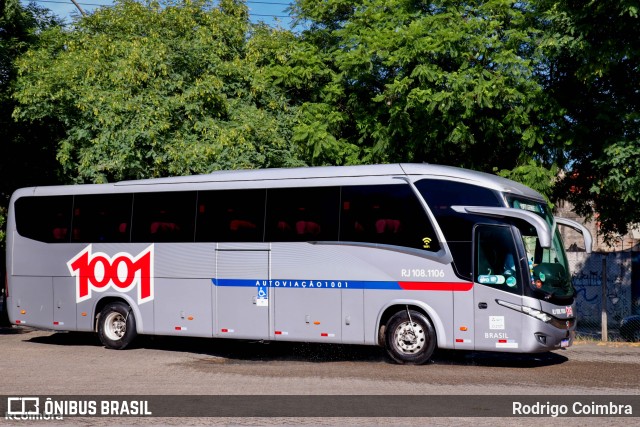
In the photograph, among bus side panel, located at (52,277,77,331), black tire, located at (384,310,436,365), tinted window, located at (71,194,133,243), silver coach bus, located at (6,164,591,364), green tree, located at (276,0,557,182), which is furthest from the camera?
green tree, located at (276,0,557,182)

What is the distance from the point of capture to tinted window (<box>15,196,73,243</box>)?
19.6 meters

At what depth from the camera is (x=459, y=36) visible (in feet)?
76.2

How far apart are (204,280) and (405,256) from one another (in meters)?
4.28

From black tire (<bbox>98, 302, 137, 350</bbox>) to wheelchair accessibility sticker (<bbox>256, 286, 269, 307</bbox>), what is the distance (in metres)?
3.12

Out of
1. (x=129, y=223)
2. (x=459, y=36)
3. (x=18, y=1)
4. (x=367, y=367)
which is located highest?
(x=18, y=1)

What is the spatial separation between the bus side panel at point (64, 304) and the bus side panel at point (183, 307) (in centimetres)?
215

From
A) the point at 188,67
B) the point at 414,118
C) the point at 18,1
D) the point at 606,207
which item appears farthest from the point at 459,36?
the point at 18,1

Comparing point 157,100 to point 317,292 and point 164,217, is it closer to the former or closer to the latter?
point 164,217

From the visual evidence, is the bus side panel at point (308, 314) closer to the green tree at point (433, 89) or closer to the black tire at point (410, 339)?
the black tire at point (410, 339)

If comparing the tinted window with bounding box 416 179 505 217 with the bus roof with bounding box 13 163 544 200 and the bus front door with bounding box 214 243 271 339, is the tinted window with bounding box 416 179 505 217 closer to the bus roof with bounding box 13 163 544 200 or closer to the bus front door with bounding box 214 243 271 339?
the bus roof with bounding box 13 163 544 200

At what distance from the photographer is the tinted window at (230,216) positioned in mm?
17406

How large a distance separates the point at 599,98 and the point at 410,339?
1014cm

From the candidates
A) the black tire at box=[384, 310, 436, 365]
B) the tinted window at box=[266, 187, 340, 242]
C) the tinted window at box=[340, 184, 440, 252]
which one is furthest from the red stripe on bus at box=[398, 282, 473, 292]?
the tinted window at box=[266, 187, 340, 242]

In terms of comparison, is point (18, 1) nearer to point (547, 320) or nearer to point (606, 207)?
point (606, 207)
